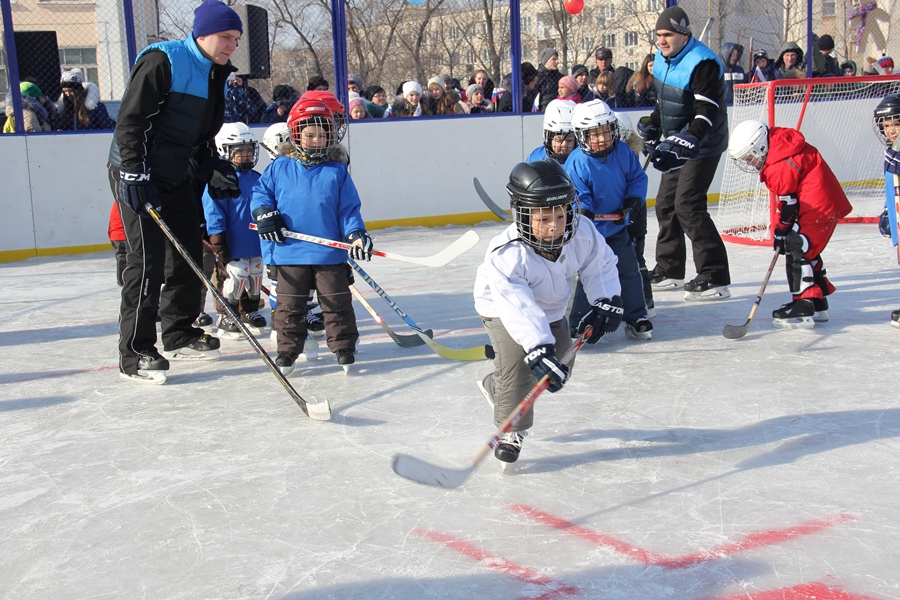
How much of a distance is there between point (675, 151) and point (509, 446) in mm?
2403

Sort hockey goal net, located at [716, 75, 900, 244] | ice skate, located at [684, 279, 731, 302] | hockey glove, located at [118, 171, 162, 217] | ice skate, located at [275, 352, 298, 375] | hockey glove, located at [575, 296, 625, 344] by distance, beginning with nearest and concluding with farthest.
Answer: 1. hockey glove, located at [575, 296, 625, 344]
2. hockey glove, located at [118, 171, 162, 217]
3. ice skate, located at [275, 352, 298, 375]
4. ice skate, located at [684, 279, 731, 302]
5. hockey goal net, located at [716, 75, 900, 244]

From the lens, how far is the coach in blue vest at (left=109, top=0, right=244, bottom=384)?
3559 mm

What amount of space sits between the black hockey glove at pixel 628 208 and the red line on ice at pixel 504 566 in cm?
227

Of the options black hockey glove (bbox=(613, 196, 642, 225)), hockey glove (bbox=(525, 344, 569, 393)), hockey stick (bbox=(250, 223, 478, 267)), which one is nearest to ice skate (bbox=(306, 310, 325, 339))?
hockey stick (bbox=(250, 223, 478, 267))

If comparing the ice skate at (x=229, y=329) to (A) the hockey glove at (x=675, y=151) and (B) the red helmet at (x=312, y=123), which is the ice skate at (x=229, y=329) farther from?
(A) the hockey glove at (x=675, y=151)

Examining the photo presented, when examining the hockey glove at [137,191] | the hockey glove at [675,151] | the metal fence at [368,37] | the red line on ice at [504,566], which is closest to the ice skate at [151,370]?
the hockey glove at [137,191]

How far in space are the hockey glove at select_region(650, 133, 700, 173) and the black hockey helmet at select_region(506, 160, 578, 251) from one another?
2115 millimetres

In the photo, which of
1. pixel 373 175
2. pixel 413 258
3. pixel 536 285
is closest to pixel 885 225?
pixel 413 258

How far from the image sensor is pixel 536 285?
2.74 m

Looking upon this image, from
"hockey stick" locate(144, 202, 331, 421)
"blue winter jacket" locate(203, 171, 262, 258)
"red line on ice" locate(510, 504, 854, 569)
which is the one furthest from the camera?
"blue winter jacket" locate(203, 171, 262, 258)

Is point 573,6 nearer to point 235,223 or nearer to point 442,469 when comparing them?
point 235,223

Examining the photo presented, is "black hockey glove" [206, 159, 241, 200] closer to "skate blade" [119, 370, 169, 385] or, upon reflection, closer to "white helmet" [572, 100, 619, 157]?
"skate blade" [119, 370, 169, 385]

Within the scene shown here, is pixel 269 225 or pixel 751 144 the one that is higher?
pixel 751 144

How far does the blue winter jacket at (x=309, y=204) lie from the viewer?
386 cm
